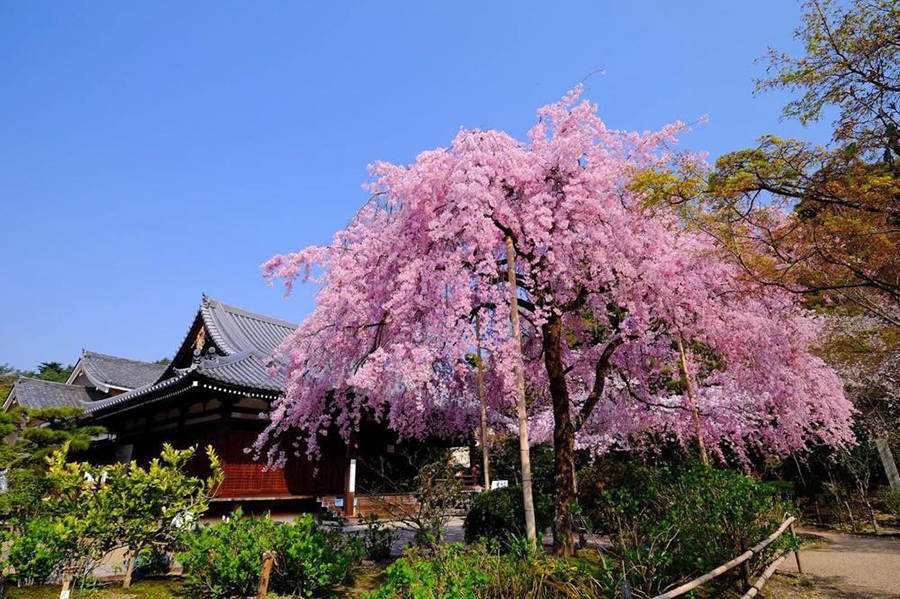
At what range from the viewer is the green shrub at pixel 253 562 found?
5.86 metres

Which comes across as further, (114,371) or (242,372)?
(114,371)

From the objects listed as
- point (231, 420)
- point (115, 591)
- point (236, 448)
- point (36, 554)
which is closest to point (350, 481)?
point (236, 448)

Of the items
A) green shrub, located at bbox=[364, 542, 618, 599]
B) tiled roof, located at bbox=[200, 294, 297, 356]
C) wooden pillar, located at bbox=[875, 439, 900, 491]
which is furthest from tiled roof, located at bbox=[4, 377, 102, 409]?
wooden pillar, located at bbox=[875, 439, 900, 491]

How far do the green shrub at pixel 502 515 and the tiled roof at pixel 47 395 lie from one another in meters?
25.8

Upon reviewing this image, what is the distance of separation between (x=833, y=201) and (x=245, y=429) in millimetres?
14771

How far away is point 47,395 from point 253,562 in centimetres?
2976

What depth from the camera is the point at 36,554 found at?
5824 mm

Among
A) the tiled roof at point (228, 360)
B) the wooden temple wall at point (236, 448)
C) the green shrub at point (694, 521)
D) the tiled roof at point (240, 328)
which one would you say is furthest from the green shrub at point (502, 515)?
the tiled roof at point (240, 328)

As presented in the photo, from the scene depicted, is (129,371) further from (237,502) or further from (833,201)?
(833,201)

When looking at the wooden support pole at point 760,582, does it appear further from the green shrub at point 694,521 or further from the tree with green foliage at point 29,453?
the tree with green foliage at point 29,453

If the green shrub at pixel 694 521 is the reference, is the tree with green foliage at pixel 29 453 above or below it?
above

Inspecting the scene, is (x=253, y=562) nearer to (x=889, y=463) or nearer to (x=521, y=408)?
(x=521, y=408)

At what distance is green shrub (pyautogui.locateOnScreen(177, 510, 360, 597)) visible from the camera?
19.2 ft

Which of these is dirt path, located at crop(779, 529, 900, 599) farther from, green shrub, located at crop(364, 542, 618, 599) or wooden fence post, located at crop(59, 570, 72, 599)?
wooden fence post, located at crop(59, 570, 72, 599)
